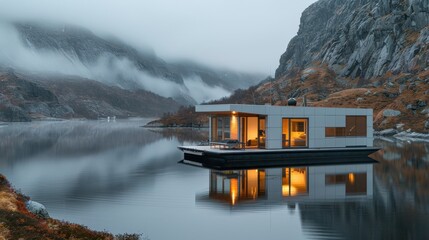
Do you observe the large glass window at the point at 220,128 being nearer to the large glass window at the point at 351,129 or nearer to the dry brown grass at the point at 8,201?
the large glass window at the point at 351,129

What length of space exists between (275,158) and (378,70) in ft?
388

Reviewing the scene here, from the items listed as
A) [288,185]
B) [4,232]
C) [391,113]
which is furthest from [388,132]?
[4,232]

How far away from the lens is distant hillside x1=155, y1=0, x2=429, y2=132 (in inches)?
4466

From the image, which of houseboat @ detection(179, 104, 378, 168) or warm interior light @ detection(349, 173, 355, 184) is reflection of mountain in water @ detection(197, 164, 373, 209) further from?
houseboat @ detection(179, 104, 378, 168)

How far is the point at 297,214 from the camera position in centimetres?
2509

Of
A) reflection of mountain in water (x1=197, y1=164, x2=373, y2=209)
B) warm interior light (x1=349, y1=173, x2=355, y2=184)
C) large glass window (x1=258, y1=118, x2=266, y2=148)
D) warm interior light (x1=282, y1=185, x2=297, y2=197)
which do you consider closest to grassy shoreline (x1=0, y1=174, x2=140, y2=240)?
reflection of mountain in water (x1=197, y1=164, x2=373, y2=209)

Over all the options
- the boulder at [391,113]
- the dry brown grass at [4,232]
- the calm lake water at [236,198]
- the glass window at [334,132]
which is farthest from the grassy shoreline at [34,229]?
the boulder at [391,113]

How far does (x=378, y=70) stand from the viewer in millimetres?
155125

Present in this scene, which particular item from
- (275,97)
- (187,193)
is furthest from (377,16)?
(187,193)

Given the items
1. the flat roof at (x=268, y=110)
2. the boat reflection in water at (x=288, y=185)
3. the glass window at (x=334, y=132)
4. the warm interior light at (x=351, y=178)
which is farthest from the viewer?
the glass window at (x=334, y=132)

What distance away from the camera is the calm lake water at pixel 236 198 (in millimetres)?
21953

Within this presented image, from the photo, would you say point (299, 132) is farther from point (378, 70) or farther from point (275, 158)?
point (378, 70)

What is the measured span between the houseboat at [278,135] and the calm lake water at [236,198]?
13.9ft

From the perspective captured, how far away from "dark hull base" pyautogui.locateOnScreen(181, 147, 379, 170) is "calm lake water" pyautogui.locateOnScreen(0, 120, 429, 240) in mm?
3030
